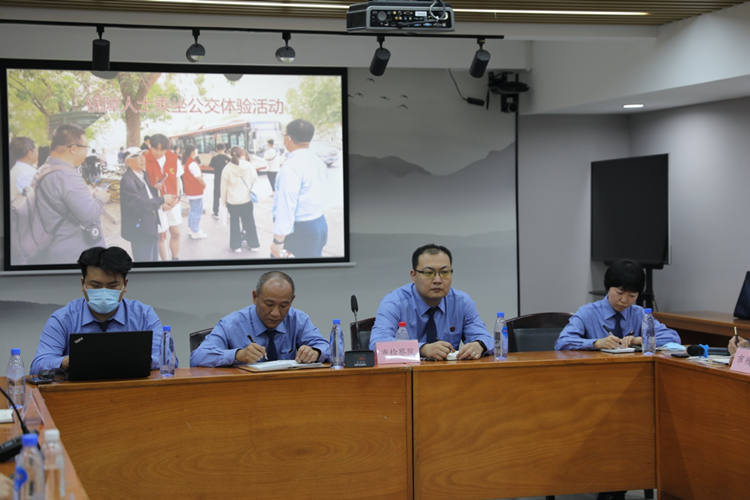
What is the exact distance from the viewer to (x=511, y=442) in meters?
3.12

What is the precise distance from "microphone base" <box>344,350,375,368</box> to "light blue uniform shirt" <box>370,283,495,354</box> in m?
0.70

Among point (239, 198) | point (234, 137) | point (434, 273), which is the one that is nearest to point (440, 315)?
point (434, 273)

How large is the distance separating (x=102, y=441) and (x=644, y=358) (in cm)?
219

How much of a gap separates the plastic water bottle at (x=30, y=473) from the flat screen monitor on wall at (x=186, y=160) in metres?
4.07

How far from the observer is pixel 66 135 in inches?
210

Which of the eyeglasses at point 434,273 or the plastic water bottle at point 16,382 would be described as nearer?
the plastic water bottle at point 16,382

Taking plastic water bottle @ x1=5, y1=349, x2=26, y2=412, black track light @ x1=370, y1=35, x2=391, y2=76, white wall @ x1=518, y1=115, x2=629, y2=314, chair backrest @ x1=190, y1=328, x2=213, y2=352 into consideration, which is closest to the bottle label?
plastic water bottle @ x1=5, y1=349, x2=26, y2=412

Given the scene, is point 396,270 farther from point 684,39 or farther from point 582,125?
Answer: point 684,39

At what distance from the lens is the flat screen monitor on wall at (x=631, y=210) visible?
17.7 ft

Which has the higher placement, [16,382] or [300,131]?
[300,131]

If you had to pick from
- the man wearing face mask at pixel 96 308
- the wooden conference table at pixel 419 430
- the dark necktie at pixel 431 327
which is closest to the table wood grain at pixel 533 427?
the wooden conference table at pixel 419 430

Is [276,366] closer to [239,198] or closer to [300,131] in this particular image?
[239,198]

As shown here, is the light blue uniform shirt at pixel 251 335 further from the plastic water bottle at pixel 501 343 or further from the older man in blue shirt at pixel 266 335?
the plastic water bottle at pixel 501 343

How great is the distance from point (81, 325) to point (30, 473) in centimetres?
198
